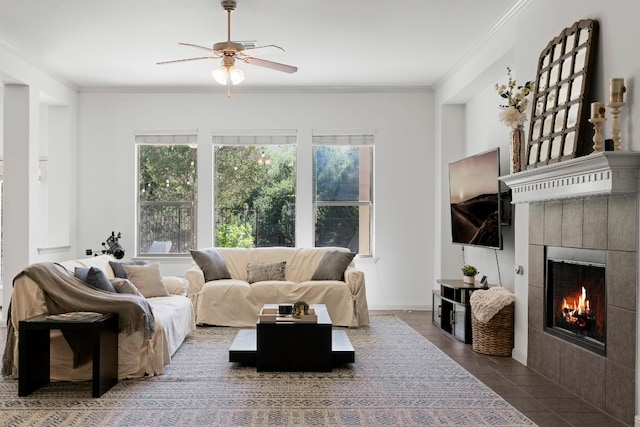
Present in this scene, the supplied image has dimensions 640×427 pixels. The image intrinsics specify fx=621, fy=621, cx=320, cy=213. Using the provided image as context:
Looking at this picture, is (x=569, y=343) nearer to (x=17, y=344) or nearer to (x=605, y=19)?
(x=605, y=19)

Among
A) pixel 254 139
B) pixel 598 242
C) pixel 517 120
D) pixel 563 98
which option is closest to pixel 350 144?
pixel 254 139

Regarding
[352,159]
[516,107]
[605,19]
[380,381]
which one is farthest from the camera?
[352,159]

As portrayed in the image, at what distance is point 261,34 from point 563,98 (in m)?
2.90

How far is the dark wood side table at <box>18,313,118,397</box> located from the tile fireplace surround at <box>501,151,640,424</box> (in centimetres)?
302

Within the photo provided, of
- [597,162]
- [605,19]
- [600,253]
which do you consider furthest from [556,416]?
[605,19]

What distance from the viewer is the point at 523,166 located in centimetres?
482

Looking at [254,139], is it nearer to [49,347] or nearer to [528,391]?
[49,347]

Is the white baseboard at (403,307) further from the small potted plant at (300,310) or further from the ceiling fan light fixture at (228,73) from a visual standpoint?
the ceiling fan light fixture at (228,73)

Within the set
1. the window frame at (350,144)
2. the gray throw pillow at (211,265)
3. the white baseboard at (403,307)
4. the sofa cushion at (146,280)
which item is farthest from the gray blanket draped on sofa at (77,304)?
the white baseboard at (403,307)

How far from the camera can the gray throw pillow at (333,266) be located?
6.92 m

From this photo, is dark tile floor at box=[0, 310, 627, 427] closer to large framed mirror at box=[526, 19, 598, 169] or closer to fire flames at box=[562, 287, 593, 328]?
fire flames at box=[562, 287, 593, 328]

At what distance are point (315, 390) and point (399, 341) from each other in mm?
1915

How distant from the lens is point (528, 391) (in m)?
4.08

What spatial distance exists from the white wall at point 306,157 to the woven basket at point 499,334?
9.09 ft
